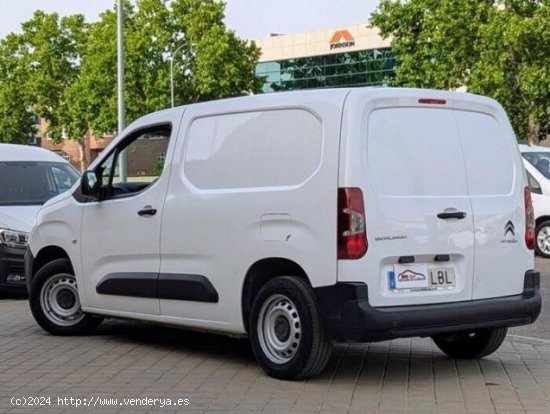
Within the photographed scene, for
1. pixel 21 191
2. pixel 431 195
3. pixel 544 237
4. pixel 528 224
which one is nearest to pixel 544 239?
pixel 544 237

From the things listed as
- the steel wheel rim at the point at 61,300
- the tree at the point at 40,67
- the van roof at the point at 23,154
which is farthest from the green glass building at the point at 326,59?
the steel wheel rim at the point at 61,300

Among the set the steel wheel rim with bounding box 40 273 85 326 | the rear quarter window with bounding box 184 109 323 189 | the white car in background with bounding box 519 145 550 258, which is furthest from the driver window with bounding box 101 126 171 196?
the white car in background with bounding box 519 145 550 258

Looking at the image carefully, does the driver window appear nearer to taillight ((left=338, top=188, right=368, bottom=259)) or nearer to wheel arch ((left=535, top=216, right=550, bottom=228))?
taillight ((left=338, top=188, right=368, bottom=259))

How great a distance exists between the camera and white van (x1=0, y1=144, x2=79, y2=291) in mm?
11430

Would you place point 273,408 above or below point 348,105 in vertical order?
below

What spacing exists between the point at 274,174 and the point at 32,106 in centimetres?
6579

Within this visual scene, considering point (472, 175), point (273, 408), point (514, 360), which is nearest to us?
point (273, 408)

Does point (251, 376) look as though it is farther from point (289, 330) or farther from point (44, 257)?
point (44, 257)

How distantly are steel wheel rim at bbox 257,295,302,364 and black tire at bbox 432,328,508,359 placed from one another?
1316mm

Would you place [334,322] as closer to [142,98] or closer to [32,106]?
[142,98]

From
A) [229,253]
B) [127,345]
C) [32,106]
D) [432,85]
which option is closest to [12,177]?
[127,345]

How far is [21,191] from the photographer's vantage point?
1246 cm

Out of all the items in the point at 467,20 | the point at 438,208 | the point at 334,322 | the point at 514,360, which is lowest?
the point at 514,360

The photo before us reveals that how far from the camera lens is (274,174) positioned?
258 inches
